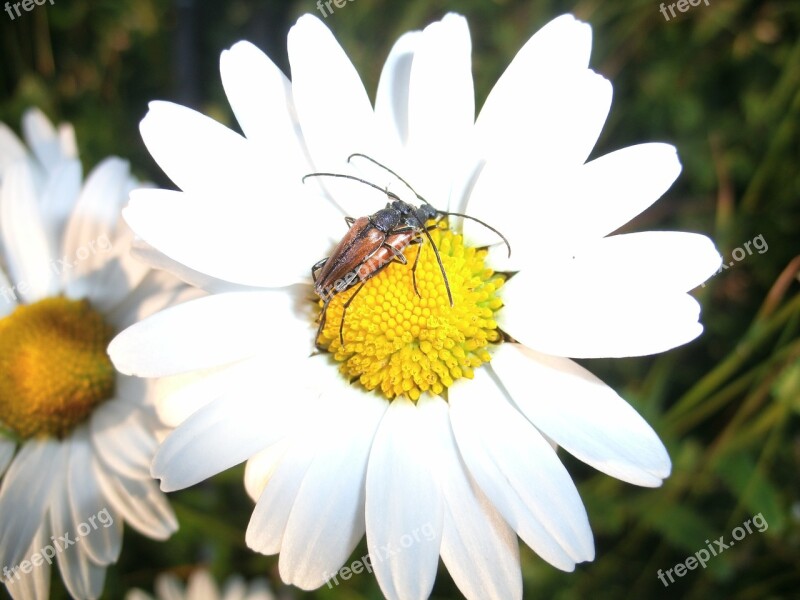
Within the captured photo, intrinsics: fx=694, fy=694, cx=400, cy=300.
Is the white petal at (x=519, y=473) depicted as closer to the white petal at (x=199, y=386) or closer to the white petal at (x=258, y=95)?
the white petal at (x=199, y=386)

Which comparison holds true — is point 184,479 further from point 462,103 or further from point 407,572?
point 462,103

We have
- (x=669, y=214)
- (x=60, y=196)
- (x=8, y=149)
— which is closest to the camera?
(x=60, y=196)

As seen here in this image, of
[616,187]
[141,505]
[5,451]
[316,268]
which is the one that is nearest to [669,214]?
[616,187]

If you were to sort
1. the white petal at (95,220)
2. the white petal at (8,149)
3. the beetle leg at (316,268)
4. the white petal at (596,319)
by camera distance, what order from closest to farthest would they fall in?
the white petal at (596,319), the beetle leg at (316,268), the white petal at (95,220), the white petal at (8,149)

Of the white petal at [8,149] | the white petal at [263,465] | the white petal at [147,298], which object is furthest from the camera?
the white petal at [8,149]

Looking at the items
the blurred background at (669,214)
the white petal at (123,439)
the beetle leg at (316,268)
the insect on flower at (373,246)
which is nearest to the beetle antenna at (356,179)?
the insect on flower at (373,246)

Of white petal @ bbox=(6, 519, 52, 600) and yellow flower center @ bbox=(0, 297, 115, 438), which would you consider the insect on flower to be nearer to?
yellow flower center @ bbox=(0, 297, 115, 438)

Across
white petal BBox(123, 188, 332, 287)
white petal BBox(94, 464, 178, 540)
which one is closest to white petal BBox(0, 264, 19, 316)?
white petal BBox(94, 464, 178, 540)

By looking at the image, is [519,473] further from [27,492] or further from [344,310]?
[27,492]
